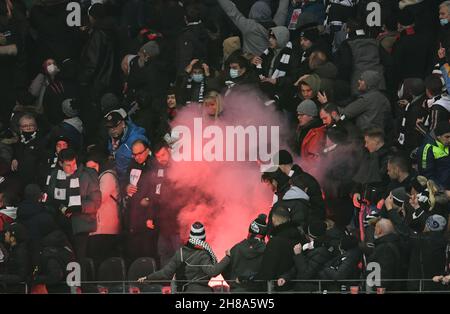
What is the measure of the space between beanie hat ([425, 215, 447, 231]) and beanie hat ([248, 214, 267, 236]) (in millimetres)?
1707

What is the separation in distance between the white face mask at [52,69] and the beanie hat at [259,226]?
14.4ft

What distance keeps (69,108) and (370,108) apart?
12.1ft

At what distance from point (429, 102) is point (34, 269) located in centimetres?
482

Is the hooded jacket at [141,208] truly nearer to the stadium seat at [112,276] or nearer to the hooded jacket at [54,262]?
the stadium seat at [112,276]

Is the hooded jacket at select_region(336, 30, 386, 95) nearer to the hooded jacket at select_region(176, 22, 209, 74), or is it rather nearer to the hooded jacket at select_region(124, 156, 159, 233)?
the hooded jacket at select_region(176, 22, 209, 74)

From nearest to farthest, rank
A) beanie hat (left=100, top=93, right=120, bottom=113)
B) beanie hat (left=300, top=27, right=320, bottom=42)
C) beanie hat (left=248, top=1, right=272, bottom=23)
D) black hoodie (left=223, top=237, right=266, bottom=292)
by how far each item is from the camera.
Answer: black hoodie (left=223, top=237, right=266, bottom=292) → beanie hat (left=300, top=27, right=320, bottom=42) → beanie hat (left=100, top=93, right=120, bottom=113) → beanie hat (left=248, top=1, right=272, bottom=23)

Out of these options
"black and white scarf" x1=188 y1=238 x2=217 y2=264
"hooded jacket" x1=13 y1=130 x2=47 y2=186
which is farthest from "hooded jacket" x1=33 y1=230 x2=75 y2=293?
"black and white scarf" x1=188 y1=238 x2=217 y2=264

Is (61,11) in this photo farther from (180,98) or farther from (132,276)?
(132,276)

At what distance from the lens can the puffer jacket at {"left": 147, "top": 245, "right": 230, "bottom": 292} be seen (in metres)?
18.0

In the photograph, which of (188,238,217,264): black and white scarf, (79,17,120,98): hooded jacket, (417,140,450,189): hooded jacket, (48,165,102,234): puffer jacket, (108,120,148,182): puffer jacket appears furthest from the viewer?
(79,17,120,98): hooded jacket

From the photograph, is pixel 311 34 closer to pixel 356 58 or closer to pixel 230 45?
pixel 356 58

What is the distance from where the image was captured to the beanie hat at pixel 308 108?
19.4 meters

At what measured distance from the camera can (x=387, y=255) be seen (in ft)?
57.6
